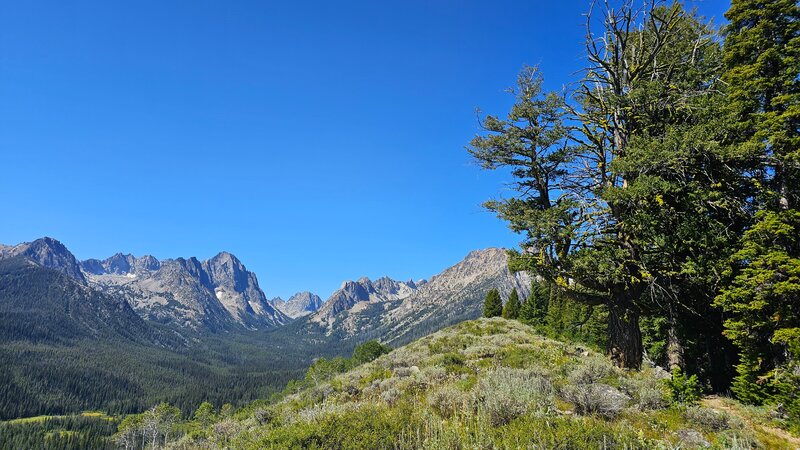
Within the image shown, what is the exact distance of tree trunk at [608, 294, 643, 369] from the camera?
13.8 metres

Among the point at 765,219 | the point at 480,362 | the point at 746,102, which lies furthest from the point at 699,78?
the point at 480,362

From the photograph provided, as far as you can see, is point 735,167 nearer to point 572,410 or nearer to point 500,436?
point 572,410

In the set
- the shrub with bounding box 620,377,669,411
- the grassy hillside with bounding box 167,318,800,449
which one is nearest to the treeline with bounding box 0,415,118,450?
the grassy hillside with bounding box 167,318,800,449

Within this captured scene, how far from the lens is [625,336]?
14.1m

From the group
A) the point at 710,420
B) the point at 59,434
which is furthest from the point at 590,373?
the point at 59,434

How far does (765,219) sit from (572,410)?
36.6 ft

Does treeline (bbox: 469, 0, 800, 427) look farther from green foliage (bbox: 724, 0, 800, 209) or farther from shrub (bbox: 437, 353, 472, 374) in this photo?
shrub (bbox: 437, 353, 472, 374)

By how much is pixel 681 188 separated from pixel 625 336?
5.69 m

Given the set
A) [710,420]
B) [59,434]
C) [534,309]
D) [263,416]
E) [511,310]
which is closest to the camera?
[710,420]

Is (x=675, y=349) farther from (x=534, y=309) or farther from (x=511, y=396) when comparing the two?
(x=534, y=309)

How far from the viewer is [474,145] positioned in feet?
54.8

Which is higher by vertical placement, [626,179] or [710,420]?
[626,179]

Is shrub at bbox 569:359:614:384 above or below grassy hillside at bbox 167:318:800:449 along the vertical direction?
above

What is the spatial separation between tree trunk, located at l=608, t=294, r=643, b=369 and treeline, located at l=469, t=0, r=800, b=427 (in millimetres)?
46
